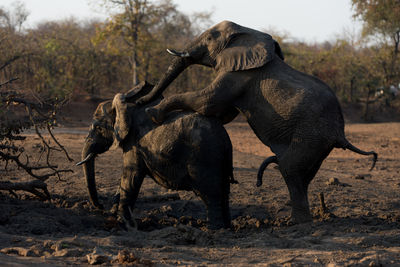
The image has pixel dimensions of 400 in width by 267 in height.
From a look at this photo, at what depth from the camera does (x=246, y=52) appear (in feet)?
19.9

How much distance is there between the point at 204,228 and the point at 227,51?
83.7 inches

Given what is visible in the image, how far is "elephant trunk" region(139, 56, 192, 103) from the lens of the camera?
651 centimetres

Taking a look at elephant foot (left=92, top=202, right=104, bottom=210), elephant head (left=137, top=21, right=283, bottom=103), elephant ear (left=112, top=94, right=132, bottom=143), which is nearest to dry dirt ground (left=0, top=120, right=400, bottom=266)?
elephant foot (left=92, top=202, right=104, bottom=210)

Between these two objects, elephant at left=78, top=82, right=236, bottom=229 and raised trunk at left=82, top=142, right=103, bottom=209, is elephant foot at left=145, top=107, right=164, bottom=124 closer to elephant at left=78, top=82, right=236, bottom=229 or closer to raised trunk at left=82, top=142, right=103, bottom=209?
elephant at left=78, top=82, right=236, bottom=229

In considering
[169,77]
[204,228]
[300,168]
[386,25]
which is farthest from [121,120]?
[386,25]

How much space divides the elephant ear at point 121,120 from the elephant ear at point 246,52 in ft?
4.11

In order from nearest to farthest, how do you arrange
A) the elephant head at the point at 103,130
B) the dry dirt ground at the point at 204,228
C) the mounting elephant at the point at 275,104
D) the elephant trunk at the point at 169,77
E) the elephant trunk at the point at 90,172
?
the dry dirt ground at the point at 204,228 → the mounting elephant at the point at 275,104 → the elephant trunk at the point at 169,77 → the elephant head at the point at 103,130 → the elephant trunk at the point at 90,172

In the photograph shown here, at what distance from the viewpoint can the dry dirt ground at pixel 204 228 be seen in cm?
441

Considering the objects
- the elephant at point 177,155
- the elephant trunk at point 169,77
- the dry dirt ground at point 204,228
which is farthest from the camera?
the elephant trunk at point 169,77

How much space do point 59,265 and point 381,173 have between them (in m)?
7.94

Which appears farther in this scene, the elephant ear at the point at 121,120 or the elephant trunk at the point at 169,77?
the elephant trunk at the point at 169,77

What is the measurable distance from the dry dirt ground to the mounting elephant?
28.4 inches

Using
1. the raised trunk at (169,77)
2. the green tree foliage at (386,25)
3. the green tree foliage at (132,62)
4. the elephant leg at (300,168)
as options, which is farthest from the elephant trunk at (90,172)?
the green tree foliage at (386,25)

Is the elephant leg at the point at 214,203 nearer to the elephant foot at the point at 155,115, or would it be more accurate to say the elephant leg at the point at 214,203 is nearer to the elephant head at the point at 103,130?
the elephant foot at the point at 155,115
